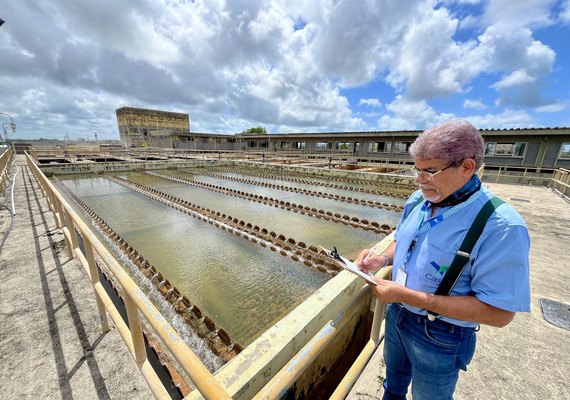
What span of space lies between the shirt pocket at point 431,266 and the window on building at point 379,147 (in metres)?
21.4

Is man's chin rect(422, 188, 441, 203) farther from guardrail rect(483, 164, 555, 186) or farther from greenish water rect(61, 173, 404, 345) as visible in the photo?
guardrail rect(483, 164, 555, 186)

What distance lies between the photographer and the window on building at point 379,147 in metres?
20.7

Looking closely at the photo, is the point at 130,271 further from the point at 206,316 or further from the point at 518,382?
the point at 518,382

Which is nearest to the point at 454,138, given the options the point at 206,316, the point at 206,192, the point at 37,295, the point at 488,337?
the point at 488,337

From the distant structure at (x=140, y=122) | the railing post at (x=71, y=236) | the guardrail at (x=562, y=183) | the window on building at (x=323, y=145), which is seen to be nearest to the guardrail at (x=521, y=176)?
the guardrail at (x=562, y=183)

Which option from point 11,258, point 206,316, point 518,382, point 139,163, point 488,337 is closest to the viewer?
point 518,382

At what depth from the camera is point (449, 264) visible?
1.11m

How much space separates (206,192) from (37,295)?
803cm

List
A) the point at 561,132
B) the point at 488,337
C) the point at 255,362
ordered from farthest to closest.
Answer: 1. the point at 561,132
2. the point at 488,337
3. the point at 255,362

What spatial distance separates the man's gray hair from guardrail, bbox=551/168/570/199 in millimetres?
12632

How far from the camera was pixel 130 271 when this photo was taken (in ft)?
13.8

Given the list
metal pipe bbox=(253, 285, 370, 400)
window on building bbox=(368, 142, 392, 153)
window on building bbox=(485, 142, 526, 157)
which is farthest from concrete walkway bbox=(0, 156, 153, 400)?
window on building bbox=(368, 142, 392, 153)

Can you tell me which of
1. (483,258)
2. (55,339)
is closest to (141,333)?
(55,339)

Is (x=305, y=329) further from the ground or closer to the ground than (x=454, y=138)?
closer to the ground
